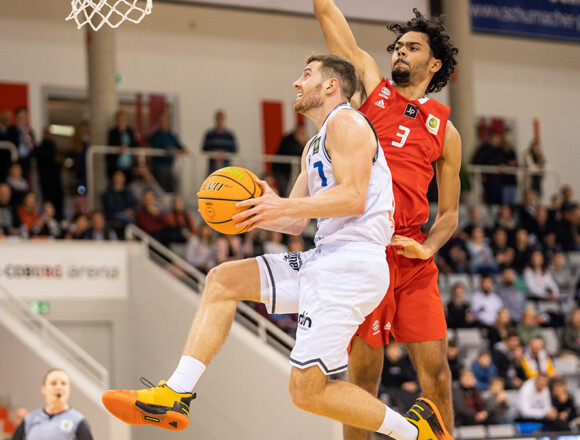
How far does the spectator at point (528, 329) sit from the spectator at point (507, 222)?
2.17 metres

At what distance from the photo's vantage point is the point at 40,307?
11898 millimetres

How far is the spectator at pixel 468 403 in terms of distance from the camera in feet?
36.2

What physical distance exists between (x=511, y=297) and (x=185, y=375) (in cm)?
979

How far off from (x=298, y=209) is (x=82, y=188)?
10.6 m

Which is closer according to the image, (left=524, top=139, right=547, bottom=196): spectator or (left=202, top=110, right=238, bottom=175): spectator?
(left=202, top=110, right=238, bottom=175): spectator

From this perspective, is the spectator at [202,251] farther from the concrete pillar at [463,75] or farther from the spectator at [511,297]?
the concrete pillar at [463,75]

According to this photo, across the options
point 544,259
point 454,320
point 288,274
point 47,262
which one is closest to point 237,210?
point 288,274

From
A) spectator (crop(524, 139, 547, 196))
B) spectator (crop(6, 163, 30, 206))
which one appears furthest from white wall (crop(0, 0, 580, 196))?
spectator (crop(6, 163, 30, 206))

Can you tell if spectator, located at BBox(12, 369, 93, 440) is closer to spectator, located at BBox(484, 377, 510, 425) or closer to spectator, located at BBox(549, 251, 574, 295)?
spectator, located at BBox(484, 377, 510, 425)

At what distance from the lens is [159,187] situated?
1371 cm

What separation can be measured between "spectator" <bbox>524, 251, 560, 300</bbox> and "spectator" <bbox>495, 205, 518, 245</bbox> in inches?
21.7

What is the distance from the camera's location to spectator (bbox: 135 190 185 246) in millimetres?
12672

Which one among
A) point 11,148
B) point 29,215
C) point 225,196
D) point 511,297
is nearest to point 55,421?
point 225,196

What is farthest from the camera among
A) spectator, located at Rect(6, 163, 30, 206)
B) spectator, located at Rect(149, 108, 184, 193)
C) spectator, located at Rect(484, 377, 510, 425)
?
spectator, located at Rect(149, 108, 184, 193)
